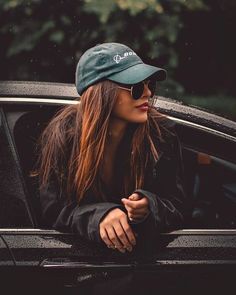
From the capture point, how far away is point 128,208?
2764 millimetres

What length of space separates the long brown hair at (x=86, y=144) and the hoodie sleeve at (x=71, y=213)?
0.12 ft

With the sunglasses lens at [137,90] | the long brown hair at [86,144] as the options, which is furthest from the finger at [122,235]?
the sunglasses lens at [137,90]

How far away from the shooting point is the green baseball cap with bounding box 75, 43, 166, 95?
2.94 metres

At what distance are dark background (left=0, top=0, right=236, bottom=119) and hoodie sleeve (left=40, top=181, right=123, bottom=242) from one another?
135 inches

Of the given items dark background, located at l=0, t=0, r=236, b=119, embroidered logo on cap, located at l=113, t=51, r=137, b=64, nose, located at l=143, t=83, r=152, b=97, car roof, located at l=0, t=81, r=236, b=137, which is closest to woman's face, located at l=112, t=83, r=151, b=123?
nose, located at l=143, t=83, r=152, b=97

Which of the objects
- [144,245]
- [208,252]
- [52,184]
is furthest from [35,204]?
[208,252]

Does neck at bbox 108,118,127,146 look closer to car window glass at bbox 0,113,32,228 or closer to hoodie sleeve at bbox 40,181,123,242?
hoodie sleeve at bbox 40,181,123,242

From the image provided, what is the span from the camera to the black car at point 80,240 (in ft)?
9.56

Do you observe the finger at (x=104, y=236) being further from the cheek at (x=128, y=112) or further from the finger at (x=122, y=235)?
the cheek at (x=128, y=112)

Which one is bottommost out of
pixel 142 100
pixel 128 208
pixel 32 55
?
pixel 32 55

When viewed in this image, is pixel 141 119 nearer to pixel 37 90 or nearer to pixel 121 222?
pixel 121 222

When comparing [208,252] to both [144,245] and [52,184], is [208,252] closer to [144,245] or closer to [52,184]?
[144,245]

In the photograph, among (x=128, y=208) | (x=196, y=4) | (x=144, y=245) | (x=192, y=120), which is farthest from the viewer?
(x=196, y=4)

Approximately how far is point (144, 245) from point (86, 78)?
67 centimetres
